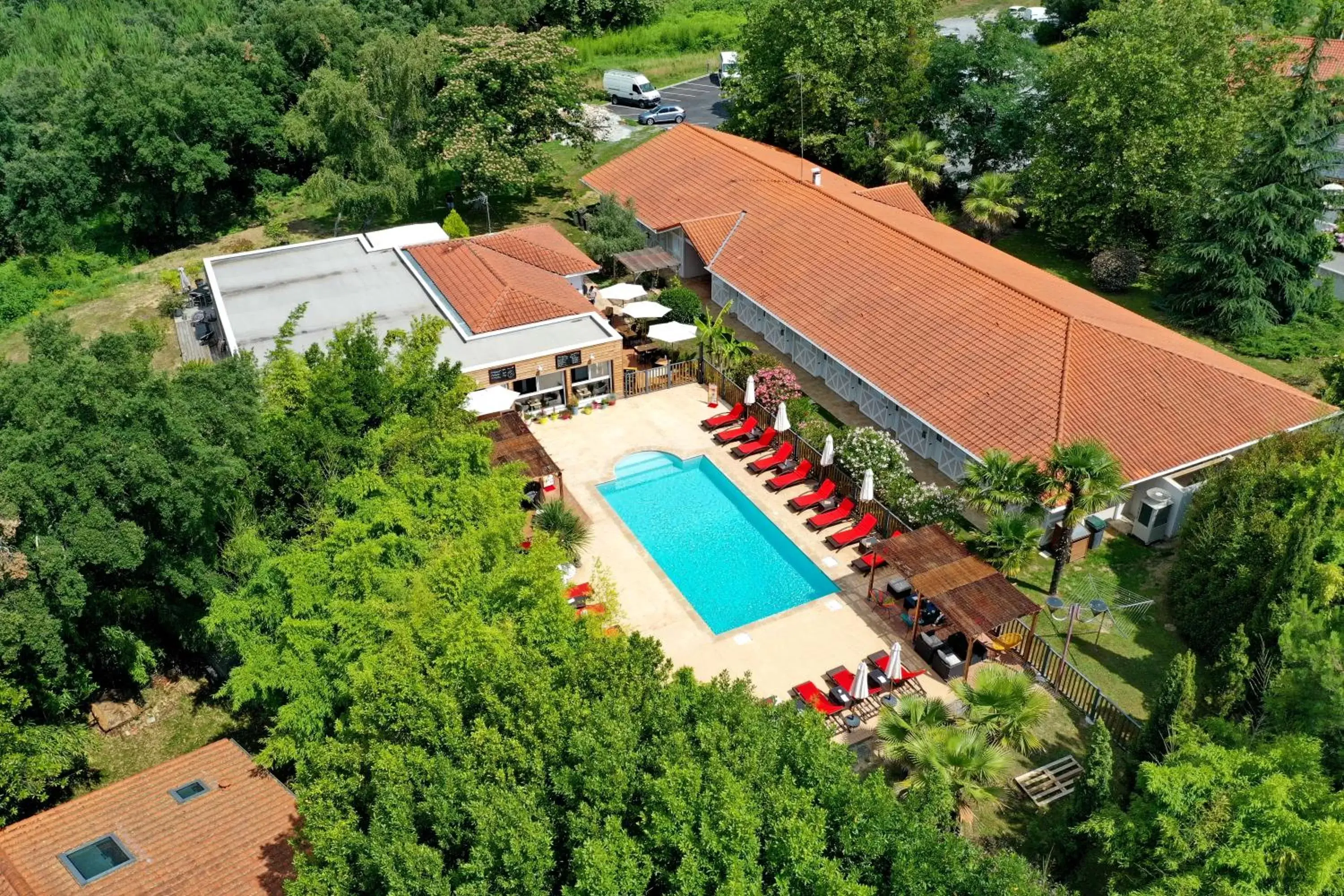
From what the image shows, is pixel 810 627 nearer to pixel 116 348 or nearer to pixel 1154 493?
pixel 1154 493

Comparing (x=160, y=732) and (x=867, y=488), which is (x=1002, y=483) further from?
(x=160, y=732)

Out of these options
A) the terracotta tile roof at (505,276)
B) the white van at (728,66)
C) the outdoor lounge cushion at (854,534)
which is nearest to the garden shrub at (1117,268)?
the outdoor lounge cushion at (854,534)

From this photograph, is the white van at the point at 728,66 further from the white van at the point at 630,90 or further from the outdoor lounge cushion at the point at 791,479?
the outdoor lounge cushion at the point at 791,479

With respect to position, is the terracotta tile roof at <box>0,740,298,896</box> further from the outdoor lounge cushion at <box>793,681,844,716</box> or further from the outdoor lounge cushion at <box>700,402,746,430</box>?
the outdoor lounge cushion at <box>700,402,746,430</box>

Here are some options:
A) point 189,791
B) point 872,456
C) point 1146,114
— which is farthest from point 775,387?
point 189,791

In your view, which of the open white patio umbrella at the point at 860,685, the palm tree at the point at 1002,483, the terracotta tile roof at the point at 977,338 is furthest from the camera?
the terracotta tile roof at the point at 977,338

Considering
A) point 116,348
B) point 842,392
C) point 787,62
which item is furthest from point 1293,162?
point 116,348
